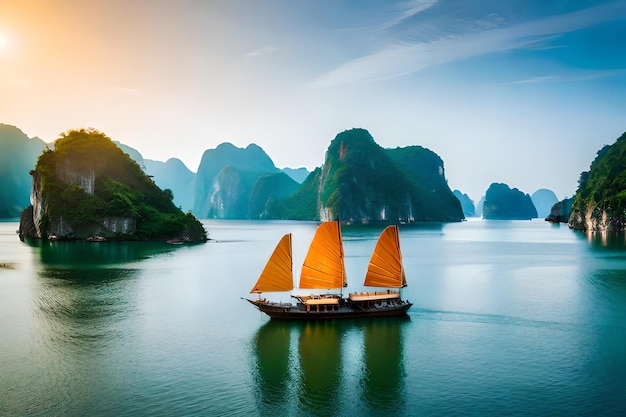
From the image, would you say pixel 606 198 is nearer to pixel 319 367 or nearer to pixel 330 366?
pixel 330 366

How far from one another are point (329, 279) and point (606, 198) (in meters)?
110

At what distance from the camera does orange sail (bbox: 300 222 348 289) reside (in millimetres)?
32688

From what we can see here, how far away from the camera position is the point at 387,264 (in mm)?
33656

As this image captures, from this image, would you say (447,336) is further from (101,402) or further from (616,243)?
(616,243)

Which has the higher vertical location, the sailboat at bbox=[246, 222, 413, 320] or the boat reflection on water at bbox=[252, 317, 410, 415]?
the sailboat at bbox=[246, 222, 413, 320]

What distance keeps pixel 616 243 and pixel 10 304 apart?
94283 millimetres

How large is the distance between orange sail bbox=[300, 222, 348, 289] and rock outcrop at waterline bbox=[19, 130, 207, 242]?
248 feet

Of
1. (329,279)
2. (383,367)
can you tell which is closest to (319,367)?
(383,367)

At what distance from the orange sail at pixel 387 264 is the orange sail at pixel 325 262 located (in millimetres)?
2386

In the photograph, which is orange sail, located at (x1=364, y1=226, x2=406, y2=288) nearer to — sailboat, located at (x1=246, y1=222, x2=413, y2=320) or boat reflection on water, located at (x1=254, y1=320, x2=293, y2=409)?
sailboat, located at (x1=246, y1=222, x2=413, y2=320)

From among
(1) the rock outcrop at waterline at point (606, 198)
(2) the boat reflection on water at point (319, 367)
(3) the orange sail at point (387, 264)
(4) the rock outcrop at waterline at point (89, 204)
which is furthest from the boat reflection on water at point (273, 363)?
(1) the rock outcrop at waterline at point (606, 198)

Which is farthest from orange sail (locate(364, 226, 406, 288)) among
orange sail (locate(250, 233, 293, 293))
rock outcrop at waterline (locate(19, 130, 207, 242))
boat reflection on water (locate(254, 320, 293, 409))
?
rock outcrop at waterline (locate(19, 130, 207, 242))

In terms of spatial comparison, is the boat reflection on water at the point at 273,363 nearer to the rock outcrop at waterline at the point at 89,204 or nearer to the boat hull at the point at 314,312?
the boat hull at the point at 314,312

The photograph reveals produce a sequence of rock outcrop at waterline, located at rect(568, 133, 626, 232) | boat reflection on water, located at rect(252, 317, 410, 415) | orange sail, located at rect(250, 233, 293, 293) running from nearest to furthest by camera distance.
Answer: boat reflection on water, located at rect(252, 317, 410, 415), orange sail, located at rect(250, 233, 293, 293), rock outcrop at waterline, located at rect(568, 133, 626, 232)
